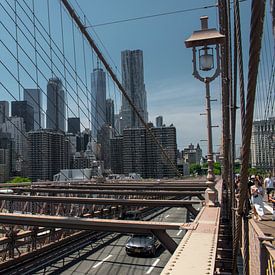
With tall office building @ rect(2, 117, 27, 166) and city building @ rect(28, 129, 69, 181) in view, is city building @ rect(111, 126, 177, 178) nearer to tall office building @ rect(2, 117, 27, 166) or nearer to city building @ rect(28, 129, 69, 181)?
city building @ rect(28, 129, 69, 181)

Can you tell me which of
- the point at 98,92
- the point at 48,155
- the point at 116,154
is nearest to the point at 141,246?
the point at 48,155

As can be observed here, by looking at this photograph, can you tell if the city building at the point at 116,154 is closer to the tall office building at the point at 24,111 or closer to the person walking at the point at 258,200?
the tall office building at the point at 24,111

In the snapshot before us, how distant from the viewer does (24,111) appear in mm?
19672

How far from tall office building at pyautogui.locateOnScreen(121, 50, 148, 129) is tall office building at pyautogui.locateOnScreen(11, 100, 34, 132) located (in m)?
28.1

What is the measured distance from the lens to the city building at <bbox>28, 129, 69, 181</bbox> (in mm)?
29656

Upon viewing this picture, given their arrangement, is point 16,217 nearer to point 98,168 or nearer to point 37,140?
point 98,168

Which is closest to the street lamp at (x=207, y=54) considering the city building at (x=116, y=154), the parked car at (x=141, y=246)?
the parked car at (x=141, y=246)

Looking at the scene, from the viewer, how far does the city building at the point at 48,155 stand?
1168 inches

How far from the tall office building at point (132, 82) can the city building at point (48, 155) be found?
1902 centimetres

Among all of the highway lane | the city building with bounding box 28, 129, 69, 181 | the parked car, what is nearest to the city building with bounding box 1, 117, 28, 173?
the city building with bounding box 28, 129, 69, 181

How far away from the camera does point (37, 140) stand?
94.2 ft

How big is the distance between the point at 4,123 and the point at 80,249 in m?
10.7

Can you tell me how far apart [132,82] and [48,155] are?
77.8 ft

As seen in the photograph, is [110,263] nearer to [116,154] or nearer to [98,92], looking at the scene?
[98,92]
